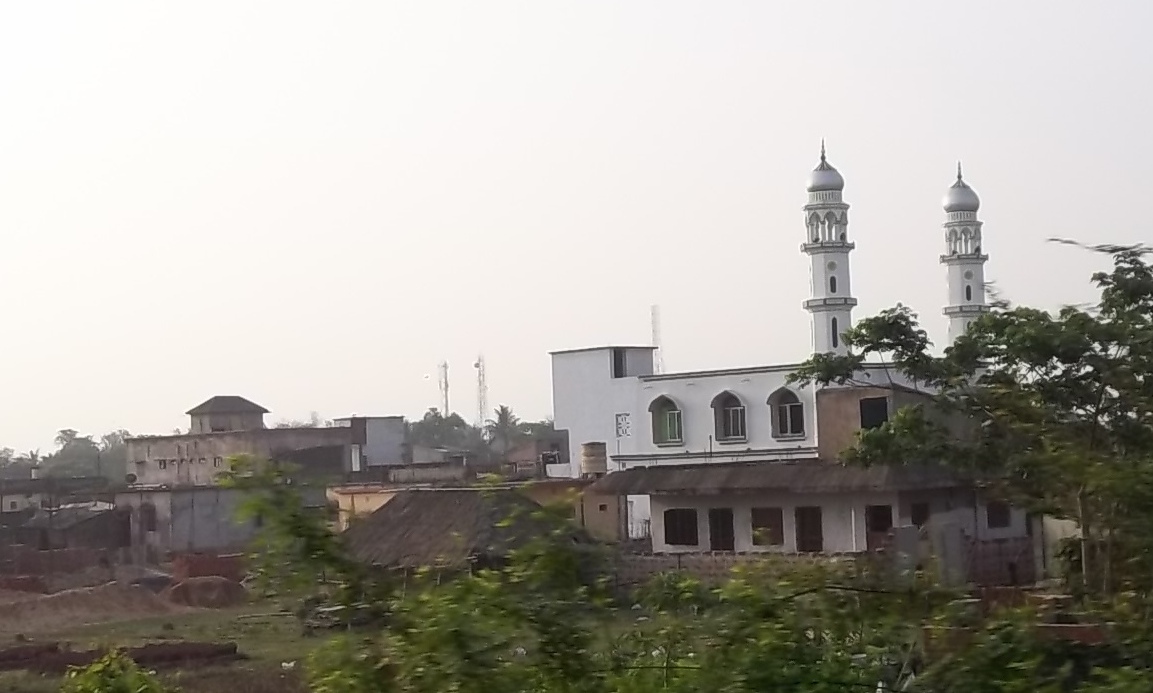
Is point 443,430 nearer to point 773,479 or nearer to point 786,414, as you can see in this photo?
point 786,414

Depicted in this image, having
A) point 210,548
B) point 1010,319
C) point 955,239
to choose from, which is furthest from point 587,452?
point 1010,319

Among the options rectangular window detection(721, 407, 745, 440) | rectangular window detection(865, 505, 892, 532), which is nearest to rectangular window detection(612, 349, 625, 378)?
rectangular window detection(721, 407, 745, 440)

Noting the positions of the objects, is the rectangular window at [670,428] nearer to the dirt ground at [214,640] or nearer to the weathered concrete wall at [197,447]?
the weathered concrete wall at [197,447]

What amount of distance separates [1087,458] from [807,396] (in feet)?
138

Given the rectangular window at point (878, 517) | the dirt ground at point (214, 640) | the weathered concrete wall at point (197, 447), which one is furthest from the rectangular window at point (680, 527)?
the weathered concrete wall at point (197, 447)

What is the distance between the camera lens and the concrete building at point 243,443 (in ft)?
183

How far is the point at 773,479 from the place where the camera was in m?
31.6

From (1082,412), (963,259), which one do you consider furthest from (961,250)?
(1082,412)

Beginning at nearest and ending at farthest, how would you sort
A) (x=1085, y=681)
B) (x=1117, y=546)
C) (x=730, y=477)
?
Answer: (x=1085, y=681) < (x=1117, y=546) < (x=730, y=477)

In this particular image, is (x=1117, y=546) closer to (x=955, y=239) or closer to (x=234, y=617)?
(x=234, y=617)

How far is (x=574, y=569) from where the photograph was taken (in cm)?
579

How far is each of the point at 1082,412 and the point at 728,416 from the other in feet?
133

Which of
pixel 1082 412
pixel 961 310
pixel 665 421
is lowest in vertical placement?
pixel 1082 412

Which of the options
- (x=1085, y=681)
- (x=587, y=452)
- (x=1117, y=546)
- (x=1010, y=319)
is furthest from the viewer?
(x=587, y=452)
